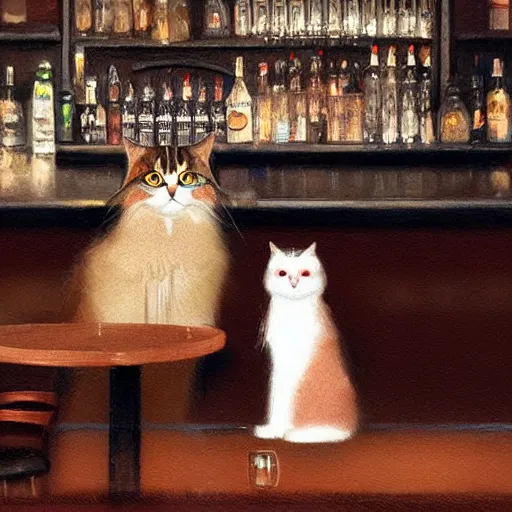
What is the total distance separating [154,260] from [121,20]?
1.60 m

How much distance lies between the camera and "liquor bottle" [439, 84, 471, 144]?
13.4 feet

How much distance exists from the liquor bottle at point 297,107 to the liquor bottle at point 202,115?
0.30m

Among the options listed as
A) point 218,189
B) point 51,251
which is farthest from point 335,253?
point 51,251

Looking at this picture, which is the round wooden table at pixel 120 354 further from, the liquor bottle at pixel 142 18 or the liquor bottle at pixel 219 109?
the liquor bottle at pixel 142 18

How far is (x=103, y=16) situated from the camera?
407 cm

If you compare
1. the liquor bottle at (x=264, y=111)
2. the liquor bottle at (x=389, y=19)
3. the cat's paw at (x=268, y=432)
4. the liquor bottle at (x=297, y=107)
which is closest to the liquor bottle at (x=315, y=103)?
the liquor bottle at (x=297, y=107)

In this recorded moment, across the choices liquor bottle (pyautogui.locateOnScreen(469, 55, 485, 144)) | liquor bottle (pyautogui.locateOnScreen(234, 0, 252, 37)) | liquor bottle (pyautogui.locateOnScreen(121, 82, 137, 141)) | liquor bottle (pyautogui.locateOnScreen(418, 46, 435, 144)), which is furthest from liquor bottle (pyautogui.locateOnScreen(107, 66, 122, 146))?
liquor bottle (pyautogui.locateOnScreen(469, 55, 485, 144))

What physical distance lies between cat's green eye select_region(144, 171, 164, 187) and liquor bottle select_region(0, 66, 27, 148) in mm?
1417

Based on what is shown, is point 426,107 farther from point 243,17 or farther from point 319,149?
point 243,17

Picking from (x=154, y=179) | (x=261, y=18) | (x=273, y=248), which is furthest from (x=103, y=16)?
(x=273, y=248)

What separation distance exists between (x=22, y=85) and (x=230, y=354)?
1.85 meters

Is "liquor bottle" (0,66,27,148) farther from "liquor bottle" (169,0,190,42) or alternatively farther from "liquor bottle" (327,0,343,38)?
"liquor bottle" (327,0,343,38)

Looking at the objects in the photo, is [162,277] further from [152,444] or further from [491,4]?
[491,4]

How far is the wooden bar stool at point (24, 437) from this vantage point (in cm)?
205
